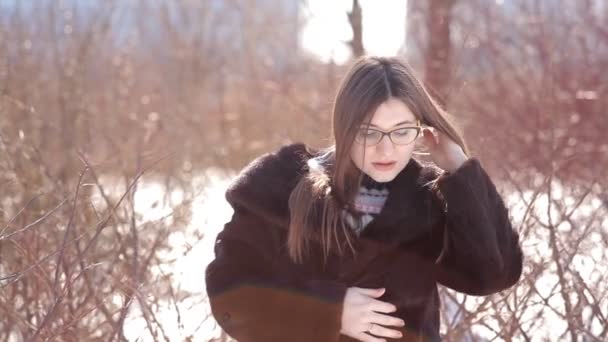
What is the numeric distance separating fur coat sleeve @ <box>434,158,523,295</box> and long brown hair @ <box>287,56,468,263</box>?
16 cm

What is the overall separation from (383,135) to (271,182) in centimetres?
35

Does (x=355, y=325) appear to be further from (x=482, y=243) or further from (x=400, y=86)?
(x=400, y=86)

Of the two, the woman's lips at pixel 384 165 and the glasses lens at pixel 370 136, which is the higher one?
the glasses lens at pixel 370 136

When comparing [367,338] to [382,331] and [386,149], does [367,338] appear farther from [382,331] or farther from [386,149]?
[386,149]

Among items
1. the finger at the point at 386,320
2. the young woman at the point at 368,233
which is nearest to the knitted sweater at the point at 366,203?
the young woman at the point at 368,233

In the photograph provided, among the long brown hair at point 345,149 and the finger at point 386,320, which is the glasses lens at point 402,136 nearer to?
the long brown hair at point 345,149

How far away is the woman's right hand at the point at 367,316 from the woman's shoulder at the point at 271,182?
0.29 m

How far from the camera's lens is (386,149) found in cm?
224

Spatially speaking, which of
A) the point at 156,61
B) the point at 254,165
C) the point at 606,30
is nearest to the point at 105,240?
the point at 254,165

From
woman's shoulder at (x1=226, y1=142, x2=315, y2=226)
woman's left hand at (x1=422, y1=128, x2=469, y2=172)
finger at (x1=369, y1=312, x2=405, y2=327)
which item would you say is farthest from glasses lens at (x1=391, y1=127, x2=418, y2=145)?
finger at (x1=369, y1=312, x2=405, y2=327)

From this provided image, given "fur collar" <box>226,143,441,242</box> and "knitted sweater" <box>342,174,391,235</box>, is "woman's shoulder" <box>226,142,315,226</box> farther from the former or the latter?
"knitted sweater" <box>342,174,391,235</box>

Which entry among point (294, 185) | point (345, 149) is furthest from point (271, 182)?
point (345, 149)

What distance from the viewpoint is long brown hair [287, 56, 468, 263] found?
7.42 ft

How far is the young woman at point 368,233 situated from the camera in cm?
225
